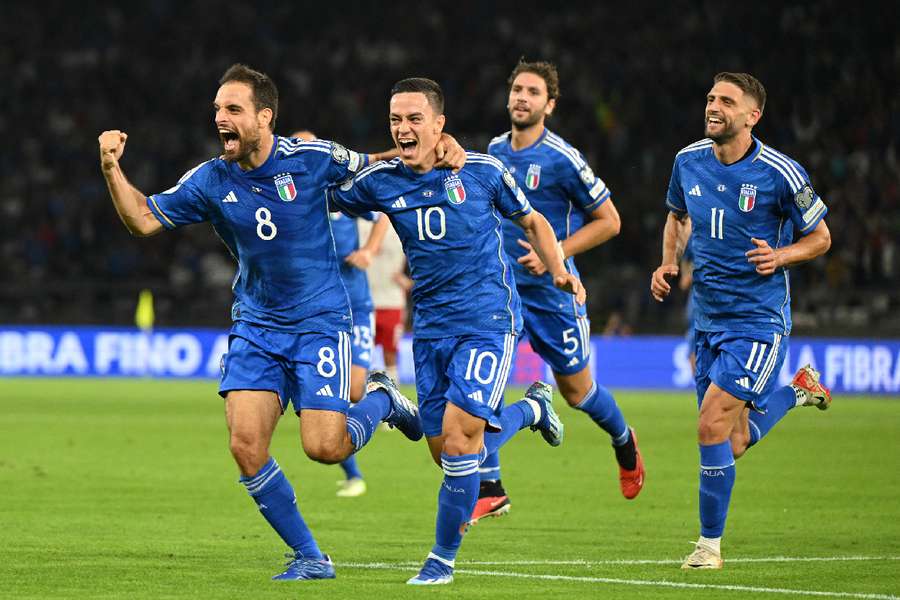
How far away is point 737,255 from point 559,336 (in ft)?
6.42

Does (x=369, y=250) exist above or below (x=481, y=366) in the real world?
above

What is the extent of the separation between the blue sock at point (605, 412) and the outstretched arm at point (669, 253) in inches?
54.6

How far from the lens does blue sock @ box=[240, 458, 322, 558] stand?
6.86 metres

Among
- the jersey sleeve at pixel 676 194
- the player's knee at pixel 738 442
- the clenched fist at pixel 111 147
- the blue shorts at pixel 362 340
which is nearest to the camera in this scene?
the clenched fist at pixel 111 147

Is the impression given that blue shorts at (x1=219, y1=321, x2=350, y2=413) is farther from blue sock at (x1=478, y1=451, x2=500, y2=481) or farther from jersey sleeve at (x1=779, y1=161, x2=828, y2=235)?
jersey sleeve at (x1=779, y1=161, x2=828, y2=235)

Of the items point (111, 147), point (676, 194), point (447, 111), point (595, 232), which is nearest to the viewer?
point (111, 147)

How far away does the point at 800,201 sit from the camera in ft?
24.9

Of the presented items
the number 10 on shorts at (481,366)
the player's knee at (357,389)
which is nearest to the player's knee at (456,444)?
the number 10 on shorts at (481,366)

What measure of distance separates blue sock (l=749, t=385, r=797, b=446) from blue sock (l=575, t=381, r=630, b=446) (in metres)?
1.10

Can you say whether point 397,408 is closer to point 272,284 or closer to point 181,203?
point 272,284

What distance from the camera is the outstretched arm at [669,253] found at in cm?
788

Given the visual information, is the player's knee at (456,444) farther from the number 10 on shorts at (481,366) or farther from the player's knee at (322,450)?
the player's knee at (322,450)

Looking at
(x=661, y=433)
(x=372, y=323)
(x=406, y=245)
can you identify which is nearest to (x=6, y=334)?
(x=661, y=433)

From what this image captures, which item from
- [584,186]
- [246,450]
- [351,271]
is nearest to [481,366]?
[246,450]
